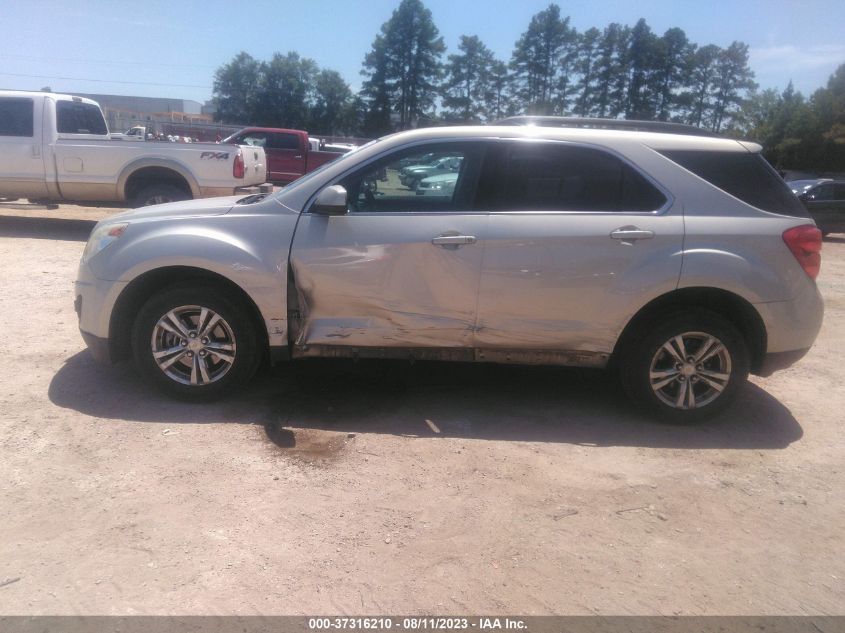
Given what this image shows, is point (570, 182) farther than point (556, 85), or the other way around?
point (556, 85)

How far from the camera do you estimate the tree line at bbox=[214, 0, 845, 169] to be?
43.6m

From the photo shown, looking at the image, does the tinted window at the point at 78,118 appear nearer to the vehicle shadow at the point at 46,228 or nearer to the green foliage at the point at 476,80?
the vehicle shadow at the point at 46,228

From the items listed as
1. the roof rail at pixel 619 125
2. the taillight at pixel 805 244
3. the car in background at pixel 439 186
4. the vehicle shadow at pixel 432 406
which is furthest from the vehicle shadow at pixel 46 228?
the taillight at pixel 805 244

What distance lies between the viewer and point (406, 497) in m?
3.61

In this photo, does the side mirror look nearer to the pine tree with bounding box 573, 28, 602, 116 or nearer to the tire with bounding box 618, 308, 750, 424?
the tire with bounding box 618, 308, 750, 424

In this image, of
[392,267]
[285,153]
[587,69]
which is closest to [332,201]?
[392,267]

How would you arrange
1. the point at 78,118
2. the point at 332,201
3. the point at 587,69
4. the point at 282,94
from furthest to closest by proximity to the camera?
the point at 282,94, the point at 587,69, the point at 78,118, the point at 332,201

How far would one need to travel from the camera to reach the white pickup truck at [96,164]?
35.2 feet

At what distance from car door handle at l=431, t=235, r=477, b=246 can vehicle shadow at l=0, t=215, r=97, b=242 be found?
872 centimetres

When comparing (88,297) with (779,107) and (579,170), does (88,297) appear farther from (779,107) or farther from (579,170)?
(779,107)

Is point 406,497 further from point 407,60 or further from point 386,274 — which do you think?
point 407,60

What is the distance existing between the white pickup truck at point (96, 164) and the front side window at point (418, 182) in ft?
22.6

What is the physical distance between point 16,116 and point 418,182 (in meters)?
9.33

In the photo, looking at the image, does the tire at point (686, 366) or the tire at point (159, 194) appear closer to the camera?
the tire at point (686, 366)
